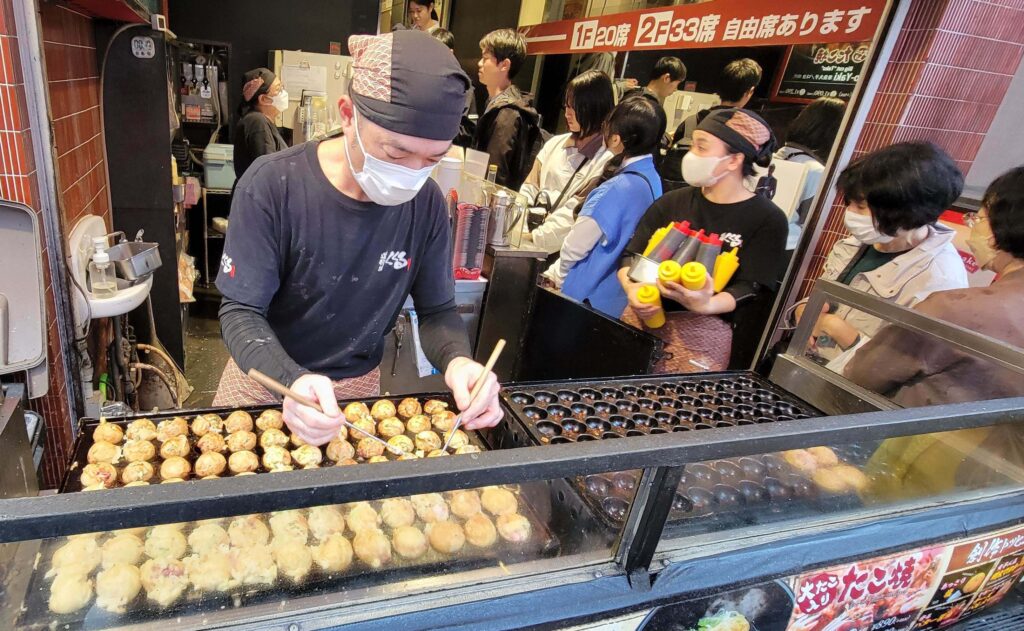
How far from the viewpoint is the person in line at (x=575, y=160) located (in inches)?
151

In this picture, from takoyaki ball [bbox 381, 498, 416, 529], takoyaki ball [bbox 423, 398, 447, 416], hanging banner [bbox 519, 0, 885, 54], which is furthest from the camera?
hanging banner [bbox 519, 0, 885, 54]

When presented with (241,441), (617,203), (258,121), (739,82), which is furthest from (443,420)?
(739,82)

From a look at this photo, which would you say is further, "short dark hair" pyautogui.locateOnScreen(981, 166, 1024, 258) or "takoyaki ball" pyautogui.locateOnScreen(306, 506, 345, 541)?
"short dark hair" pyautogui.locateOnScreen(981, 166, 1024, 258)

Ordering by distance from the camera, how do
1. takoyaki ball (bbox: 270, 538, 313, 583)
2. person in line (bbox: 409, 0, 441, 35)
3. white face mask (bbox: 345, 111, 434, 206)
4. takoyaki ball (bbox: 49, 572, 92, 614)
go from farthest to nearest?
person in line (bbox: 409, 0, 441, 35) → white face mask (bbox: 345, 111, 434, 206) → takoyaki ball (bbox: 270, 538, 313, 583) → takoyaki ball (bbox: 49, 572, 92, 614)

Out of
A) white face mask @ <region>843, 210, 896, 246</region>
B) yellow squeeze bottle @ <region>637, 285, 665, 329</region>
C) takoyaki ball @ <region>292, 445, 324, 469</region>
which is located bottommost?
takoyaki ball @ <region>292, 445, 324, 469</region>

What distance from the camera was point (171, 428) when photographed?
146cm

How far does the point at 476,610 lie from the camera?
39.7 inches

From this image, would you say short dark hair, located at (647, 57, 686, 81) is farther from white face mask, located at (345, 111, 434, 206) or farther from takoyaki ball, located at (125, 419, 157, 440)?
takoyaki ball, located at (125, 419, 157, 440)

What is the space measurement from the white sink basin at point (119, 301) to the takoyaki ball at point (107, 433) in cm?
126

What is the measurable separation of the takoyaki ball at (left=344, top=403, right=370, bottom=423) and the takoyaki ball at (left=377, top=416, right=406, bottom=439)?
0.05 m

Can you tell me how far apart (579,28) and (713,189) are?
12.8 feet

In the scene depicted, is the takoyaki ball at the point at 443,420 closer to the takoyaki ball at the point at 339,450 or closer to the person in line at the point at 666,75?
the takoyaki ball at the point at 339,450

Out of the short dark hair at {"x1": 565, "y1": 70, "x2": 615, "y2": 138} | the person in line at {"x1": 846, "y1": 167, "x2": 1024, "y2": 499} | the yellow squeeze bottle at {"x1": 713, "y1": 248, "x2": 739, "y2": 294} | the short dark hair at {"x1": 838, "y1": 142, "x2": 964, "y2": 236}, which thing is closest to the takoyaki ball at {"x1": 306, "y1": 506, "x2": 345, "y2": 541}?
the person in line at {"x1": 846, "y1": 167, "x2": 1024, "y2": 499}

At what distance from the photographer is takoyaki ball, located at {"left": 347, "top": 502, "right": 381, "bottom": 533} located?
1236 millimetres
